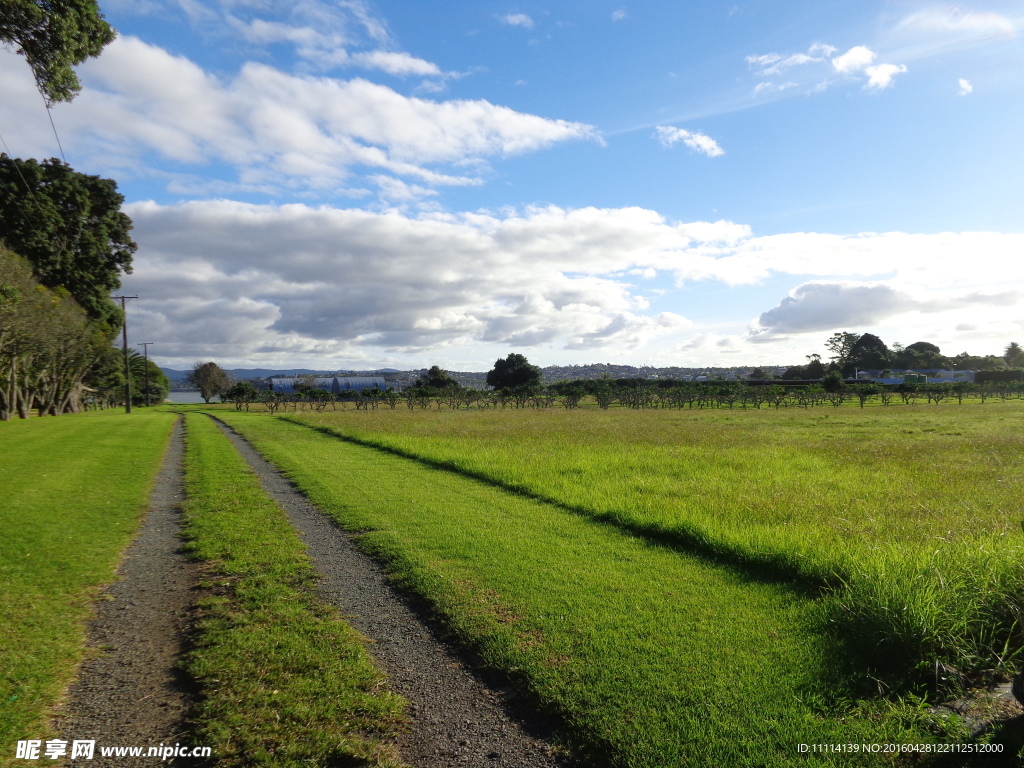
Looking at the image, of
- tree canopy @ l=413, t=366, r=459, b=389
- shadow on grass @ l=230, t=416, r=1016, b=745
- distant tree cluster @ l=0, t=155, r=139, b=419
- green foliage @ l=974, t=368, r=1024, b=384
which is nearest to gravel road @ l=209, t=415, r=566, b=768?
shadow on grass @ l=230, t=416, r=1016, b=745

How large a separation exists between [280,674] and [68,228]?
4838 cm

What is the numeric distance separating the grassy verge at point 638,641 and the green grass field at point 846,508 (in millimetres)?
563

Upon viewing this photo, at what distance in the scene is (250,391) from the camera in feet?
308

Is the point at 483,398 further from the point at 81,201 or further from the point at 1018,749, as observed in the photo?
the point at 1018,749

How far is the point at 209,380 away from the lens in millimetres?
135625

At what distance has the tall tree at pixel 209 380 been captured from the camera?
5300 inches

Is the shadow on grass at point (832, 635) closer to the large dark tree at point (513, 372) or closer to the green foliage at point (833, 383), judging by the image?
the green foliage at point (833, 383)

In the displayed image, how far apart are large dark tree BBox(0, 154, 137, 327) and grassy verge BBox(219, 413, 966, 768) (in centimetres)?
3931

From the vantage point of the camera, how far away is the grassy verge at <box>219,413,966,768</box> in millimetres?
3904

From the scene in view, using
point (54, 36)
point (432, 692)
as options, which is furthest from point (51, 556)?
point (54, 36)

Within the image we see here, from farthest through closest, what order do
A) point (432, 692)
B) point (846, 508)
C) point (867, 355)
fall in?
point (867, 355) → point (846, 508) → point (432, 692)

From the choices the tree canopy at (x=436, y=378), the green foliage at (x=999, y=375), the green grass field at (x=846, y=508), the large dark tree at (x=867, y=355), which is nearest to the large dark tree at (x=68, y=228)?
the green grass field at (x=846, y=508)

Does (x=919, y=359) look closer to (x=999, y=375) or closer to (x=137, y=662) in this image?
(x=999, y=375)

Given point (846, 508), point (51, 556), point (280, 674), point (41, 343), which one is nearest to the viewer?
point (280, 674)
